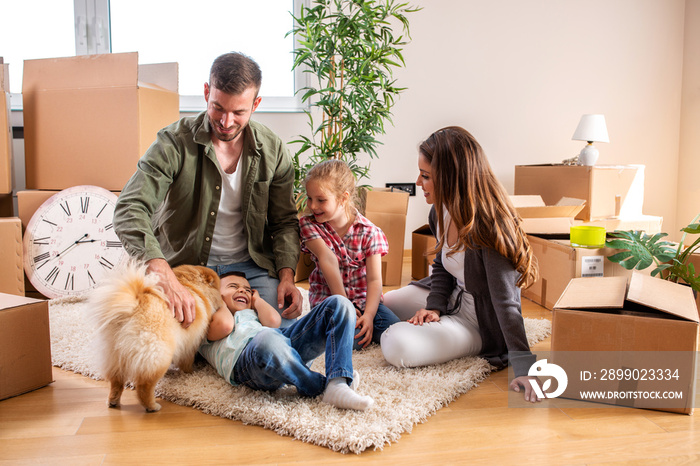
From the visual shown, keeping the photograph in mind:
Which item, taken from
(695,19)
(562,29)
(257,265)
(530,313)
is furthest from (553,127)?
(257,265)

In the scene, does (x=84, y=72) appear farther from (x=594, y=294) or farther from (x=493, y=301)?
(x=594, y=294)

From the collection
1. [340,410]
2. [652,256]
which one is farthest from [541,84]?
[340,410]

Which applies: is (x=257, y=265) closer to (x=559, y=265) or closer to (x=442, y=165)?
(x=442, y=165)

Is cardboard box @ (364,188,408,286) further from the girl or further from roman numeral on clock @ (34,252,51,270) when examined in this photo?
roman numeral on clock @ (34,252,51,270)

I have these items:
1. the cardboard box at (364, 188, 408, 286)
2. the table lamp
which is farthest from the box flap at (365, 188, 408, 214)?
the table lamp

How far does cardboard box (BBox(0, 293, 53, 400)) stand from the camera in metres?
1.44

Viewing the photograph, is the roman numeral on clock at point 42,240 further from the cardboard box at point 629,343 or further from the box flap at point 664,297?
the box flap at point 664,297

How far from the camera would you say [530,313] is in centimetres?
230

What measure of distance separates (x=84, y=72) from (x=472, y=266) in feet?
6.72

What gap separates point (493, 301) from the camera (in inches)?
61.2

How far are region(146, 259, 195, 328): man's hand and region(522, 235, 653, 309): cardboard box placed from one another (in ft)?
4.87

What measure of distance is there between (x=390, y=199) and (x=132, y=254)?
1.57 m

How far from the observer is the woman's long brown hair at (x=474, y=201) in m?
1.55

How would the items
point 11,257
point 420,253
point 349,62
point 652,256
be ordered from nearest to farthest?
point 652,256 → point 11,257 → point 349,62 → point 420,253
